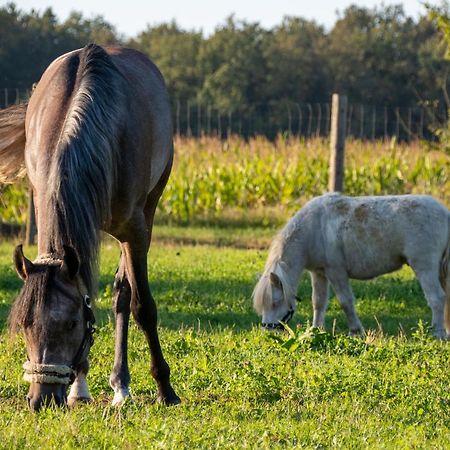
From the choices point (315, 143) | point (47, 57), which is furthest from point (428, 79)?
point (315, 143)

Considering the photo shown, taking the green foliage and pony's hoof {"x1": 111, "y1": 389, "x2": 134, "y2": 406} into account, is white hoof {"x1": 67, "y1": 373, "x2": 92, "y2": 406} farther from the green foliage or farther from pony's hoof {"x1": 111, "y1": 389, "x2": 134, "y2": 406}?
the green foliage

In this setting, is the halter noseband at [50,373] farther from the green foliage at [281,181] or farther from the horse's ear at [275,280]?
the green foliage at [281,181]

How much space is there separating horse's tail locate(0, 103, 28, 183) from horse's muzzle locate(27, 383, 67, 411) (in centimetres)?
221

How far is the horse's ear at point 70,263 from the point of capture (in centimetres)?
472

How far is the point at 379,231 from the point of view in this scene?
9469mm

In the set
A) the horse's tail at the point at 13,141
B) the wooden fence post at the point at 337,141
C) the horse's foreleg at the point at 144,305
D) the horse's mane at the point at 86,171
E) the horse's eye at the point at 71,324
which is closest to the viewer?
the horse's eye at the point at 71,324

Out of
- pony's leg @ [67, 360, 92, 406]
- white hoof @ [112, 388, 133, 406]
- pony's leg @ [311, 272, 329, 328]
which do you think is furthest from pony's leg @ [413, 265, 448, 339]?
pony's leg @ [67, 360, 92, 406]

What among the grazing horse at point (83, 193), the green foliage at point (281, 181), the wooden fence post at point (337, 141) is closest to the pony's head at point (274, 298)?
the grazing horse at point (83, 193)

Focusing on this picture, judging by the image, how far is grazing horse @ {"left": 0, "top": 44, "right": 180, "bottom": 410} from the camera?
4727mm

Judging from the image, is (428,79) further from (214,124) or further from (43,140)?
(43,140)

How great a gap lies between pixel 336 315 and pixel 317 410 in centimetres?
459

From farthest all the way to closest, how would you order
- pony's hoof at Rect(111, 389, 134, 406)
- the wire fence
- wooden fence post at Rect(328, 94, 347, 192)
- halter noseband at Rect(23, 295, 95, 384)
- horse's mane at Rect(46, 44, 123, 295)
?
the wire fence < wooden fence post at Rect(328, 94, 347, 192) < pony's hoof at Rect(111, 389, 134, 406) < horse's mane at Rect(46, 44, 123, 295) < halter noseband at Rect(23, 295, 95, 384)

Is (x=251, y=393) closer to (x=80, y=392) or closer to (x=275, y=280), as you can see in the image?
(x=80, y=392)

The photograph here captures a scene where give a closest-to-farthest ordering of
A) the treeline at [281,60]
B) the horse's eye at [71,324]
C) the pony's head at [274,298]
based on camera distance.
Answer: the horse's eye at [71,324] → the pony's head at [274,298] → the treeline at [281,60]
